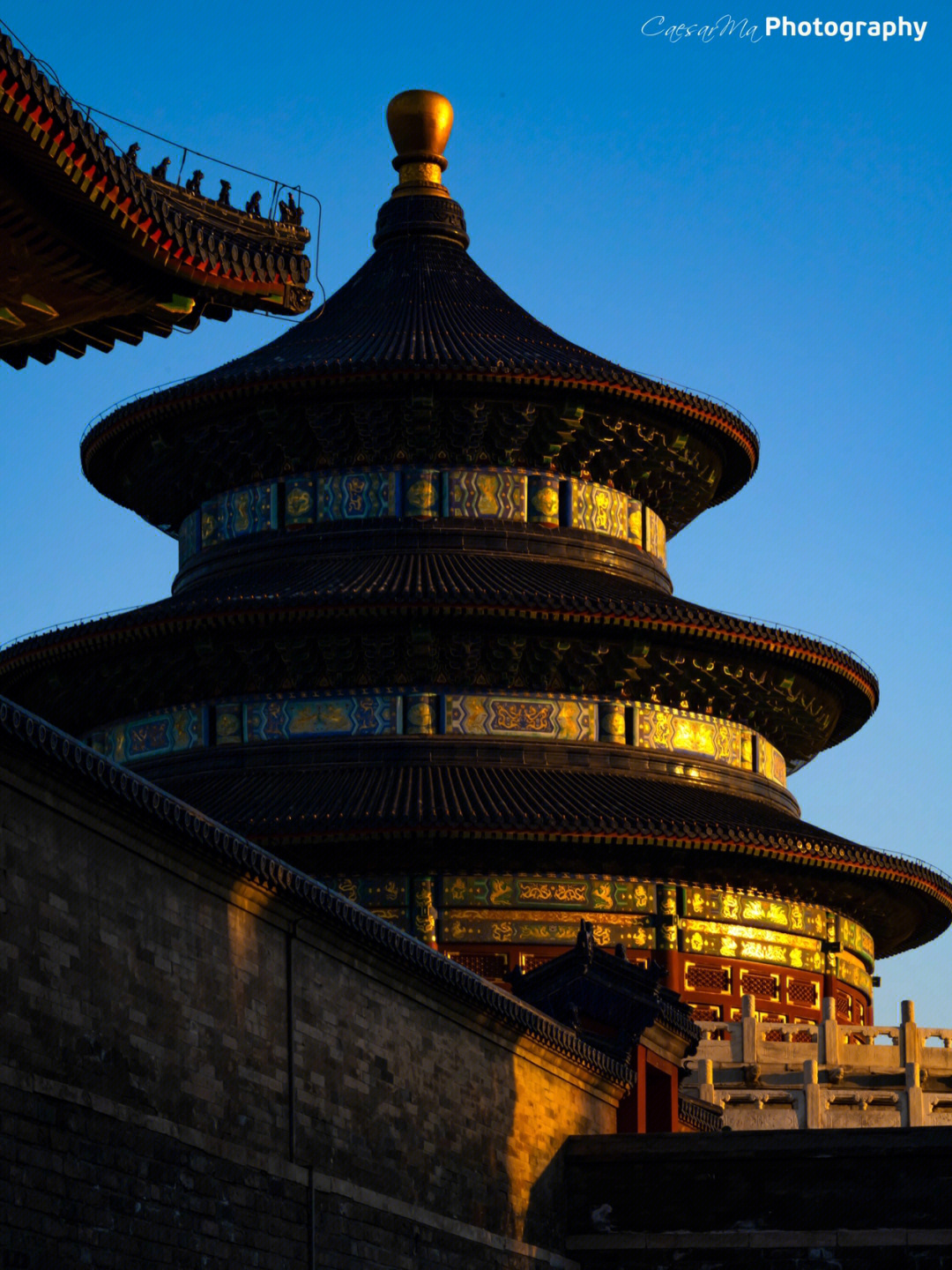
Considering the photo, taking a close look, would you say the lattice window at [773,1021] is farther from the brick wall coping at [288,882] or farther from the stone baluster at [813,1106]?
the brick wall coping at [288,882]

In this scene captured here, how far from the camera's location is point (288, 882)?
25375mm

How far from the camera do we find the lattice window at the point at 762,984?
142 ft

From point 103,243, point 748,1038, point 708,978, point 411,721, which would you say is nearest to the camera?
point 103,243

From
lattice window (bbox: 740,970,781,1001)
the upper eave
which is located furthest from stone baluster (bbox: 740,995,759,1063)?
the upper eave

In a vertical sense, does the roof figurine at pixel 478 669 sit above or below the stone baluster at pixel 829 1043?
above

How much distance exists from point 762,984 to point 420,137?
17.9 m

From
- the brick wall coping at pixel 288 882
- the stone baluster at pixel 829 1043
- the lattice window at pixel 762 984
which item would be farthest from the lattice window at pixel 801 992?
the brick wall coping at pixel 288 882

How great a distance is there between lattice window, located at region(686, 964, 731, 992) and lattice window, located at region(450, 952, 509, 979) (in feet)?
10.1

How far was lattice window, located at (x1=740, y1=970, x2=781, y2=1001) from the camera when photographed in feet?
142

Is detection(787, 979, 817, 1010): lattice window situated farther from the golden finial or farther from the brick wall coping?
the golden finial

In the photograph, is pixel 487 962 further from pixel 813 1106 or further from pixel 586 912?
pixel 813 1106

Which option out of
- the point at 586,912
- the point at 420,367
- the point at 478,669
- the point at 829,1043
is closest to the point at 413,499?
the point at 420,367

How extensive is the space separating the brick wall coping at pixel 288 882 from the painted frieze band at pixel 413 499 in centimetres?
1491

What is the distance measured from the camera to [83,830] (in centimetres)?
2250
